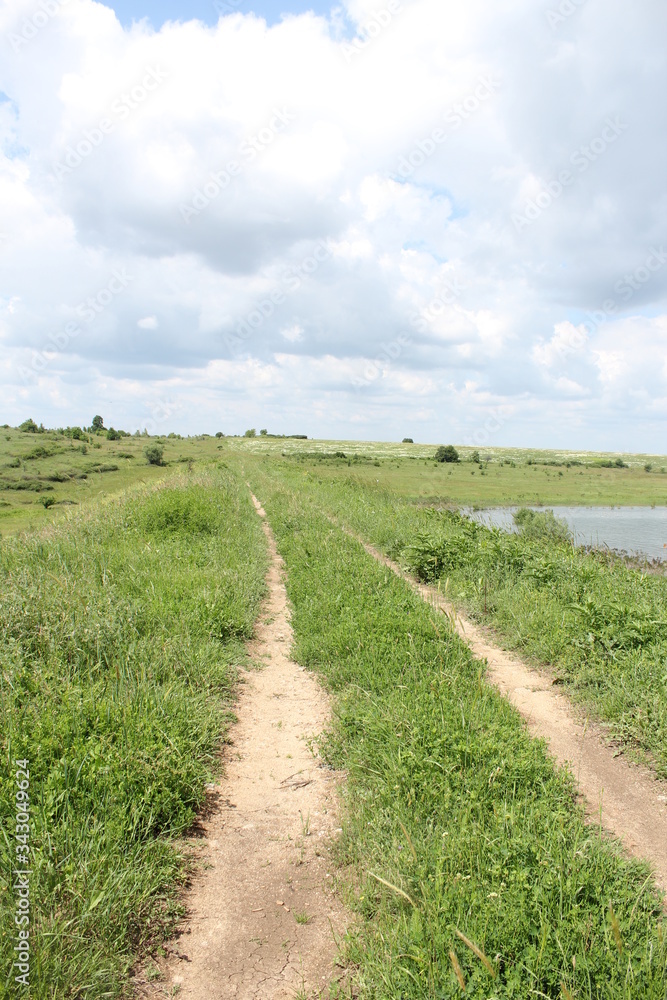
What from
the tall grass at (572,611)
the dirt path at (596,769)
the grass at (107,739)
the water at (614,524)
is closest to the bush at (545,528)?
the water at (614,524)

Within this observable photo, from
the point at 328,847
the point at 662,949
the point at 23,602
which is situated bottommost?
the point at 328,847

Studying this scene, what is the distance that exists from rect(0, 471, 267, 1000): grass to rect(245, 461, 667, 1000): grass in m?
1.15

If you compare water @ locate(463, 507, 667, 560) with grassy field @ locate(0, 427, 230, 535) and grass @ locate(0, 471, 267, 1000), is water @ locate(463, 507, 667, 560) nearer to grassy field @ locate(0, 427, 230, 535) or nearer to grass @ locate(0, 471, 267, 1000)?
grass @ locate(0, 471, 267, 1000)

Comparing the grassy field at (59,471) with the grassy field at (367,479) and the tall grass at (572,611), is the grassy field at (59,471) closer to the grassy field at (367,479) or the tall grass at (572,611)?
the grassy field at (367,479)

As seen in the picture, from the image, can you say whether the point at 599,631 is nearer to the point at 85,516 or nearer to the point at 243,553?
the point at 243,553

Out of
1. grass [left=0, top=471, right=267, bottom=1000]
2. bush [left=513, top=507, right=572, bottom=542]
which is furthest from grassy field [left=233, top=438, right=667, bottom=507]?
grass [left=0, top=471, right=267, bottom=1000]

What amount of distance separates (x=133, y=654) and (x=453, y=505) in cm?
3181

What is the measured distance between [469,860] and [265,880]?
1.28m

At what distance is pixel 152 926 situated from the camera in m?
2.92

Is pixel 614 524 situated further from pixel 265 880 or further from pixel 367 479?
pixel 265 880

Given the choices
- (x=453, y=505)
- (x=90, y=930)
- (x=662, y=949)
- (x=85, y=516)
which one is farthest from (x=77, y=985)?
(x=453, y=505)

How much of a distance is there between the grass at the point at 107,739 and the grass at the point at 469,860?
115 cm

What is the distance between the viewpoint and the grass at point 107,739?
269 cm

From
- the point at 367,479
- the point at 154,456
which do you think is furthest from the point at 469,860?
the point at 154,456
